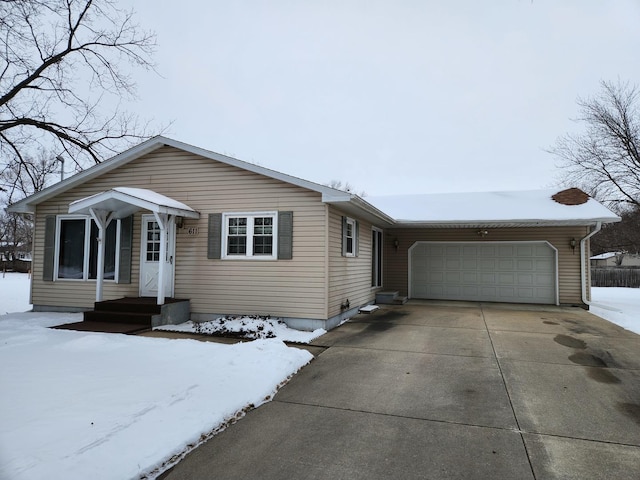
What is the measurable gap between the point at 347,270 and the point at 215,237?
10.4 ft

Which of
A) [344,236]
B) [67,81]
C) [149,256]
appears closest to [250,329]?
[344,236]

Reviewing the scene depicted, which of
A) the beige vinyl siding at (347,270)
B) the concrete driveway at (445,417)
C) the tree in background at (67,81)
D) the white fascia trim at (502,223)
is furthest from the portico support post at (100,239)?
the white fascia trim at (502,223)

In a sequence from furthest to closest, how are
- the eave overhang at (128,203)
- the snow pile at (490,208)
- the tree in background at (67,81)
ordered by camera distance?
the snow pile at (490,208), the tree in background at (67,81), the eave overhang at (128,203)

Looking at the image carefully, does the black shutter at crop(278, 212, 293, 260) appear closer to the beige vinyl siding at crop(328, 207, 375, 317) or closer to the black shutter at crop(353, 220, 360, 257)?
the beige vinyl siding at crop(328, 207, 375, 317)

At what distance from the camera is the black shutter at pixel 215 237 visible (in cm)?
810

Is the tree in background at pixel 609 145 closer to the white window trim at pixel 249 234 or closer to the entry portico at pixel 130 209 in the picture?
the white window trim at pixel 249 234

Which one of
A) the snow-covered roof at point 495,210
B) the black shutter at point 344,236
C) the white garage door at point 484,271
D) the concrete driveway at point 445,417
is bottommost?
the concrete driveway at point 445,417

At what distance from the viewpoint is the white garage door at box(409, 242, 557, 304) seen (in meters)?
12.0

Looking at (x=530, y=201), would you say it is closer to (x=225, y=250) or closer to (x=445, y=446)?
(x=225, y=250)

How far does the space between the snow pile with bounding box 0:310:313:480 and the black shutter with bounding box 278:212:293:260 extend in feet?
7.93

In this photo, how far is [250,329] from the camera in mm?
7074

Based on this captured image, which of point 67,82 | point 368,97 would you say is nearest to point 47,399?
point 67,82

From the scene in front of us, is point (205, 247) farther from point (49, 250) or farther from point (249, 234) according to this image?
point (49, 250)

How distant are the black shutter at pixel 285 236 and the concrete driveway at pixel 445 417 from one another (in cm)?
201
